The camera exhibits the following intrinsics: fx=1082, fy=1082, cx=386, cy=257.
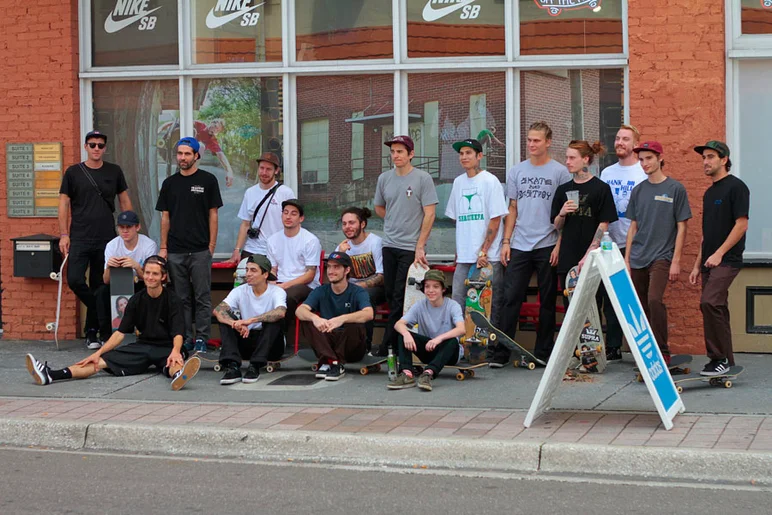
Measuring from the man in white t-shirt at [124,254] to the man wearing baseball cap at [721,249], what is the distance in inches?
220

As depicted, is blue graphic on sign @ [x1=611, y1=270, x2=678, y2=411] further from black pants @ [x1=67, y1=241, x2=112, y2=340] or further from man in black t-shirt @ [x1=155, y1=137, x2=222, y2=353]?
black pants @ [x1=67, y1=241, x2=112, y2=340]

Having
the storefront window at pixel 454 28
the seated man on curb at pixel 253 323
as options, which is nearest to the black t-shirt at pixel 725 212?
the storefront window at pixel 454 28

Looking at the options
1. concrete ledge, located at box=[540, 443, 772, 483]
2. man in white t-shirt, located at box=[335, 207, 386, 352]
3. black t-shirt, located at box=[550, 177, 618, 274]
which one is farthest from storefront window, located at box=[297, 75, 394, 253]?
concrete ledge, located at box=[540, 443, 772, 483]

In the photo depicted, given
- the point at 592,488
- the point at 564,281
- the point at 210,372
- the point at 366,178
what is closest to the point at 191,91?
the point at 366,178

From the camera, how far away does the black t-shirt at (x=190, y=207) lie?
1089cm

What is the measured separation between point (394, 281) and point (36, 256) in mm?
4048

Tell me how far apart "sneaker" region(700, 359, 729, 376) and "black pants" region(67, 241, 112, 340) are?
6092 mm

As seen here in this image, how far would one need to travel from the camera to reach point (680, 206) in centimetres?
920

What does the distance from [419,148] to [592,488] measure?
5897mm

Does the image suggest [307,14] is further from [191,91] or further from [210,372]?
[210,372]

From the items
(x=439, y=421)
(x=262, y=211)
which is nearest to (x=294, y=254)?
(x=262, y=211)

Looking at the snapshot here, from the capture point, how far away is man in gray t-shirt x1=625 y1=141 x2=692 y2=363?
9156mm

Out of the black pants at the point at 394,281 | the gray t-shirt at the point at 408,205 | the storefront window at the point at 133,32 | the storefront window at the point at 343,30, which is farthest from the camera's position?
the storefront window at the point at 133,32

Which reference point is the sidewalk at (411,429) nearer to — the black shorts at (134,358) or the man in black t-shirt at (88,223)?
the black shorts at (134,358)
